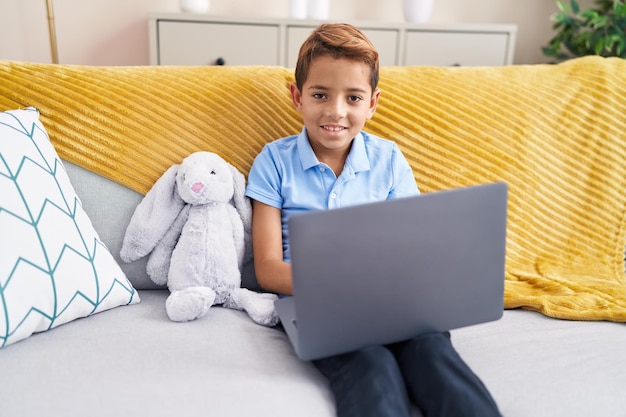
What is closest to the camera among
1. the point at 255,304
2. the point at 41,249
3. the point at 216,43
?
the point at 41,249

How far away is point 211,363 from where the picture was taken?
808 millimetres

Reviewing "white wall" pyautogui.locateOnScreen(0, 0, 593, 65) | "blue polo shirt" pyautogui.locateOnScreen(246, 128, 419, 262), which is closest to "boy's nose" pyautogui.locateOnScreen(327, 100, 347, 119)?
"blue polo shirt" pyautogui.locateOnScreen(246, 128, 419, 262)

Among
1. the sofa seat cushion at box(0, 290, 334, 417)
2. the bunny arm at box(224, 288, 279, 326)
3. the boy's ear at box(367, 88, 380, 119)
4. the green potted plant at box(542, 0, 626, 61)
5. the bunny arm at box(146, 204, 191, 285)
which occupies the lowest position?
the bunny arm at box(224, 288, 279, 326)

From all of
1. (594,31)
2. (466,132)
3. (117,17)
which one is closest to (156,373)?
(466,132)

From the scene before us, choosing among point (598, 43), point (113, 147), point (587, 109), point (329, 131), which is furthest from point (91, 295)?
point (598, 43)

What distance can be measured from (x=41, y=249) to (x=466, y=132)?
3.13 ft

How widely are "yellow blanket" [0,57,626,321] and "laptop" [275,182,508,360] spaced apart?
0.38m

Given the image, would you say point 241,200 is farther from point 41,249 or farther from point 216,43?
point 216,43

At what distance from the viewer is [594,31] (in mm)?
2488

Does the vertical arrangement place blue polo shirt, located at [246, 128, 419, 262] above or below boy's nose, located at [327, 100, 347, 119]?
below

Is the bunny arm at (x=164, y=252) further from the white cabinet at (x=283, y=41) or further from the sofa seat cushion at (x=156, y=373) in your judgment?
the white cabinet at (x=283, y=41)

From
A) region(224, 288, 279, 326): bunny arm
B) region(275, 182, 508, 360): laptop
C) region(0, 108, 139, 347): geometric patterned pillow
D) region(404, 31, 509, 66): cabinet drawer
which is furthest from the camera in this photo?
region(404, 31, 509, 66): cabinet drawer

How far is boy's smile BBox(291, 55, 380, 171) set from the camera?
1016 mm

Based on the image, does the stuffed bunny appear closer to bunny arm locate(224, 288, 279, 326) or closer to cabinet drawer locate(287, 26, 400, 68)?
bunny arm locate(224, 288, 279, 326)
